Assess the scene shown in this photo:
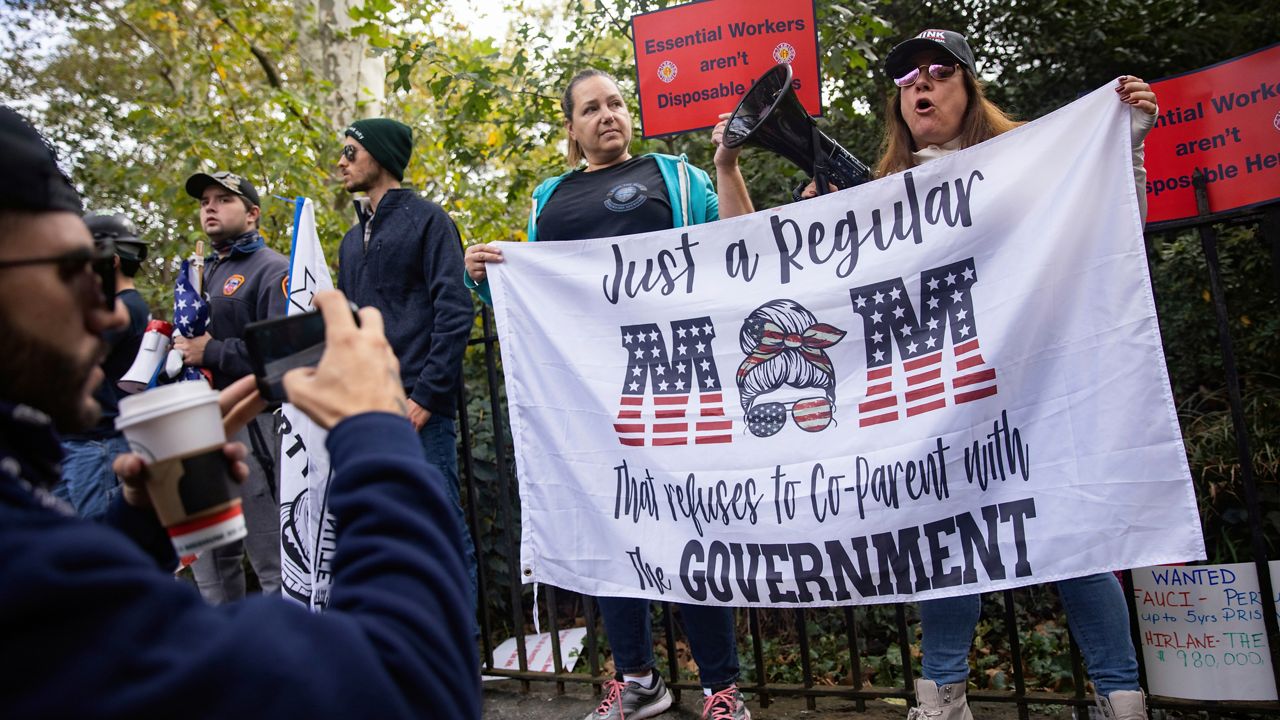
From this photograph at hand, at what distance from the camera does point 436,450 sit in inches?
153

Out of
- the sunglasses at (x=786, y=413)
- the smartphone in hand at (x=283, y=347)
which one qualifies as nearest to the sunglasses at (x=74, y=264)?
the smartphone in hand at (x=283, y=347)

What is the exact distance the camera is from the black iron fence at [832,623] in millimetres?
3062

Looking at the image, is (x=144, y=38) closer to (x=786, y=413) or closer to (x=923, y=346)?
(x=786, y=413)

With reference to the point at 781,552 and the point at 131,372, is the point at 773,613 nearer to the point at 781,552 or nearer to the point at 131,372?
the point at 781,552

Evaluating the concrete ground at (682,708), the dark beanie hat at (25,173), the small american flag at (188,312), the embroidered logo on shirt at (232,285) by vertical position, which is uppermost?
the embroidered logo on shirt at (232,285)

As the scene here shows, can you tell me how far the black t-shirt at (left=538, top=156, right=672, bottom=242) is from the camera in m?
3.75


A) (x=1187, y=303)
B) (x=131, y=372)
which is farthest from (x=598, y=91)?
(x=1187, y=303)

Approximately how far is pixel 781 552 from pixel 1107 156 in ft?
5.31

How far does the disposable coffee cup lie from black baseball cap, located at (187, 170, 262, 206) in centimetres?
339

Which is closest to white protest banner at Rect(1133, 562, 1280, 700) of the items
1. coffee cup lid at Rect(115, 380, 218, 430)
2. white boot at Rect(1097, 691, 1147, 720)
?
white boot at Rect(1097, 691, 1147, 720)

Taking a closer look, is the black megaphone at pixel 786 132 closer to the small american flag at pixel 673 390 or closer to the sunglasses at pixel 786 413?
the small american flag at pixel 673 390

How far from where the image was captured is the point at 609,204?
378 cm

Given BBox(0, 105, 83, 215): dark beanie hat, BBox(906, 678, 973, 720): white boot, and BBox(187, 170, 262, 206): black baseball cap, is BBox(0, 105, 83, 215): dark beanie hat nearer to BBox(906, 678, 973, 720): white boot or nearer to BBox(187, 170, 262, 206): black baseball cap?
BBox(906, 678, 973, 720): white boot

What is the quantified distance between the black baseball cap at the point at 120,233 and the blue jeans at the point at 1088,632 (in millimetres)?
3627
